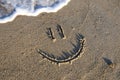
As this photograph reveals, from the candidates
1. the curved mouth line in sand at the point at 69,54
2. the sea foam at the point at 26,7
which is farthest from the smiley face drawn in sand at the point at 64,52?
the sea foam at the point at 26,7

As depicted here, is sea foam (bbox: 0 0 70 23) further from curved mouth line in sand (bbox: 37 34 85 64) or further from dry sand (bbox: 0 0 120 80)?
curved mouth line in sand (bbox: 37 34 85 64)

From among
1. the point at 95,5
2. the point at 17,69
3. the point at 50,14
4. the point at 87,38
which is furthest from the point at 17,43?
the point at 95,5

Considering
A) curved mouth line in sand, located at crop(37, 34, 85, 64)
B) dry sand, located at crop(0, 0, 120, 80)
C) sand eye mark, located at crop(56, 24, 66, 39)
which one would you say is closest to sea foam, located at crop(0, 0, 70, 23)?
dry sand, located at crop(0, 0, 120, 80)

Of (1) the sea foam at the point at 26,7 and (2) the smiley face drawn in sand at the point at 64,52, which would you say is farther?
(1) the sea foam at the point at 26,7

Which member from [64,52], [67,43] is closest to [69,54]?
[64,52]

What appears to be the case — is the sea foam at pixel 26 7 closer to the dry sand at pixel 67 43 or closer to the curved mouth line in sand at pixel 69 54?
the dry sand at pixel 67 43

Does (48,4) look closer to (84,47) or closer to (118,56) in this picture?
(84,47)
